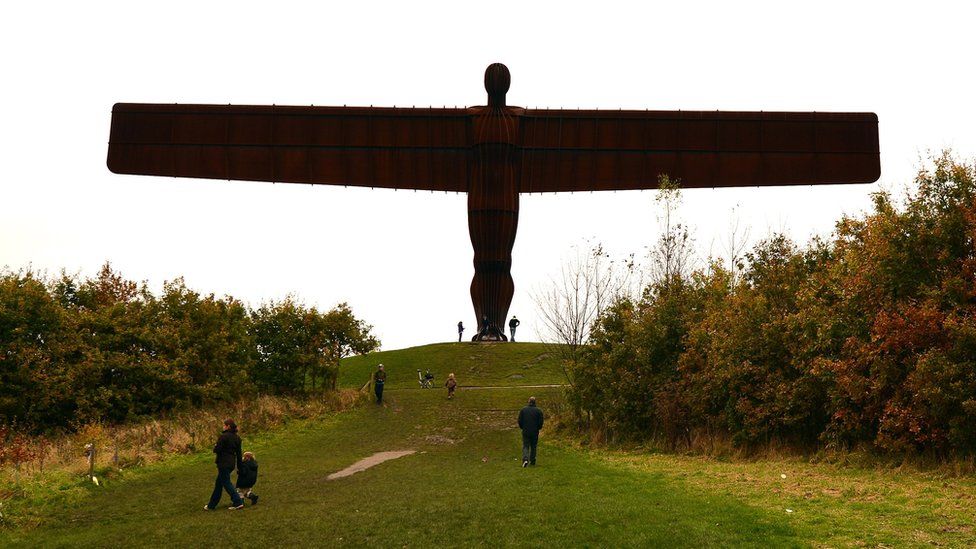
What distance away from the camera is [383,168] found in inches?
1411

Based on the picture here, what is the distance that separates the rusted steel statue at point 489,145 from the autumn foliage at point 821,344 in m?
11.0

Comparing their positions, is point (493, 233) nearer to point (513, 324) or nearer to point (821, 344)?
point (513, 324)

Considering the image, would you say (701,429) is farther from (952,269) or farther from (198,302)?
(198,302)

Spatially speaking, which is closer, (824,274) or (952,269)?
(952,269)

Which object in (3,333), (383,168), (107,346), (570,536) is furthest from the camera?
(383,168)

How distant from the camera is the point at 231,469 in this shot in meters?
15.1

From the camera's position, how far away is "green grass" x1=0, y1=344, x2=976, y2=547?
12.0 metres

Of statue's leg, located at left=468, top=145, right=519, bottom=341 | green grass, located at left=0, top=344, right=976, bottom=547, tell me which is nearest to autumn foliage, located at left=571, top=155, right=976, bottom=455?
green grass, located at left=0, top=344, right=976, bottom=547

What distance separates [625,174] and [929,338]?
20315mm

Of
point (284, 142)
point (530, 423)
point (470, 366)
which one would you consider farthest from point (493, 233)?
point (530, 423)

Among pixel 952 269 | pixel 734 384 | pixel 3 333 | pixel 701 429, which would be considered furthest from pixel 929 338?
pixel 3 333

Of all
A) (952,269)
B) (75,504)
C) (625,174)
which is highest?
(625,174)

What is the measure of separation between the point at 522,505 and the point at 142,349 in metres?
19.2

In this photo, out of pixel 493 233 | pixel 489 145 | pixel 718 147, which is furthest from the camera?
pixel 493 233
